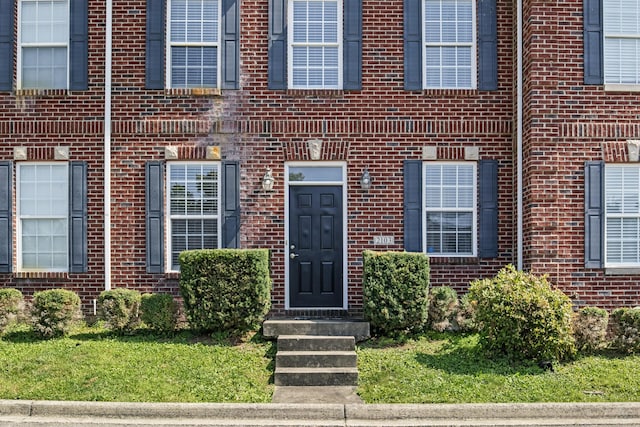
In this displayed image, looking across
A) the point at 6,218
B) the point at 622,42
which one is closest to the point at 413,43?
the point at 622,42

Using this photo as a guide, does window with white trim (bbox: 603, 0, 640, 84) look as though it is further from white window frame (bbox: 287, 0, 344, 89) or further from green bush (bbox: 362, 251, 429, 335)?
green bush (bbox: 362, 251, 429, 335)

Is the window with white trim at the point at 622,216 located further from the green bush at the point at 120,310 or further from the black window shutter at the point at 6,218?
the black window shutter at the point at 6,218

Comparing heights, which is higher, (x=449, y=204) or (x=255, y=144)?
(x=255, y=144)

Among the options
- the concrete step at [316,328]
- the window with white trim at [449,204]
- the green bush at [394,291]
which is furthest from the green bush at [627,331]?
the concrete step at [316,328]

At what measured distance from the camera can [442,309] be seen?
33.9 ft

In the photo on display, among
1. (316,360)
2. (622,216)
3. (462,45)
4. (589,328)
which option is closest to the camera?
(316,360)

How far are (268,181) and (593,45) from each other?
5.42m

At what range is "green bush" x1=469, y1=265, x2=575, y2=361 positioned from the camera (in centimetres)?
909

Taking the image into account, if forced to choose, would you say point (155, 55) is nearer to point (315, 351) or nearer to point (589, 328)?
point (315, 351)

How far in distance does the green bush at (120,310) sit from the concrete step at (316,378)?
266 centimetres

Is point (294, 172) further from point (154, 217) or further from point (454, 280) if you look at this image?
point (454, 280)

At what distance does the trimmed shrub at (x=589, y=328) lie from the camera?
9.48 metres

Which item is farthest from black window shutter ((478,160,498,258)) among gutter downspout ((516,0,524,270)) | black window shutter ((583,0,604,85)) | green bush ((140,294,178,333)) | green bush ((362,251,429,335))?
green bush ((140,294,178,333))

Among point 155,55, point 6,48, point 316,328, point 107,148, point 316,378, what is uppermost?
point 6,48
